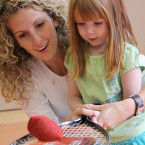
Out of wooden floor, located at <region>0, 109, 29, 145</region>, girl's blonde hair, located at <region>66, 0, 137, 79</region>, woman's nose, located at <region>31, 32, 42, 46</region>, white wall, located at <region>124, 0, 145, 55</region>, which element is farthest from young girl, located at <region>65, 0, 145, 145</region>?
wooden floor, located at <region>0, 109, 29, 145</region>

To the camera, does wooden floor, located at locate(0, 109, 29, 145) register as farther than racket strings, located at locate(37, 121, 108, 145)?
Yes

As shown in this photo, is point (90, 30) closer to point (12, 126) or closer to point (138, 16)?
point (138, 16)

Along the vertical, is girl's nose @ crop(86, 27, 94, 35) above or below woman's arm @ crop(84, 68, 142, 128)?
above

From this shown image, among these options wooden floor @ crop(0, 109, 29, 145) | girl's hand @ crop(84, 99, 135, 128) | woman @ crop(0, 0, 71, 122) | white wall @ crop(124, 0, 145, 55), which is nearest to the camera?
girl's hand @ crop(84, 99, 135, 128)

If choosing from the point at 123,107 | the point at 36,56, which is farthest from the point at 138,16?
the point at 123,107

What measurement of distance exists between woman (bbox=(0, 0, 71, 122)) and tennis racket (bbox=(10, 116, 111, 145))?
1.19ft

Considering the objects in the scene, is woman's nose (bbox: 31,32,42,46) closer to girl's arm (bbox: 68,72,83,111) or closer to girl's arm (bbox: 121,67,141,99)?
girl's arm (bbox: 68,72,83,111)

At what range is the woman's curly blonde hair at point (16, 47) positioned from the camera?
911mm

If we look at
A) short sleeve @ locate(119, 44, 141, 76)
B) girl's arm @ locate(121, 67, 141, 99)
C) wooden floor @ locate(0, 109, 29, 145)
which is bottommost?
wooden floor @ locate(0, 109, 29, 145)

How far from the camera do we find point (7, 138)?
1.81m

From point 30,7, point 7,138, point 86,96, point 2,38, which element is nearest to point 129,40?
point 86,96

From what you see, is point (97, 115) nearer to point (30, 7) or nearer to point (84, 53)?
point (84, 53)

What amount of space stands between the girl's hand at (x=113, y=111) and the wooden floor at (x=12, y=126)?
118 cm

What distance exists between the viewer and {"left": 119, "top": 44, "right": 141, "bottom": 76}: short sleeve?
80 centimetres
